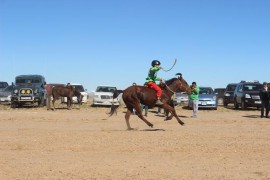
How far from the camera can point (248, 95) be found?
30625 mm

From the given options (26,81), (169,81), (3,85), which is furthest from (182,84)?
(3,85)

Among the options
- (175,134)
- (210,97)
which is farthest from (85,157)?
(210,97)

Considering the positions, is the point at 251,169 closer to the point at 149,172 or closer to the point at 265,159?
the point at 265,159

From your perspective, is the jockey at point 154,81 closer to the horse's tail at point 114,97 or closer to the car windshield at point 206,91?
the horse's tail at point 114,97

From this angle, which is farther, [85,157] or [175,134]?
[175,134]

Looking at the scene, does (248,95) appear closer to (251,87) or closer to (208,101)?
(251,87)

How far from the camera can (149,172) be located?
819 centimetres

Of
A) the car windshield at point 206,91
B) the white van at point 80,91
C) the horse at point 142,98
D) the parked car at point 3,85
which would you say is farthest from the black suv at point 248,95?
the parked car at point 3,85

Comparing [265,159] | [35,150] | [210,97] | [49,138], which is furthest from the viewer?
[210,97]

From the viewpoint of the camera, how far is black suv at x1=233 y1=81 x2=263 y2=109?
30.3 m

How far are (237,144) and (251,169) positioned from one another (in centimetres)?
347

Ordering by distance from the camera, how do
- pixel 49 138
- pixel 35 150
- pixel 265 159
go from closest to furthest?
pixel 265 159 < pixel 35 150 < pixel 49 138

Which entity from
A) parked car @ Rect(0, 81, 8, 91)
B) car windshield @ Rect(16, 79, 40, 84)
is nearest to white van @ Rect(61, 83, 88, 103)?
car windshield @ Rect(16, 79, 40, 84)

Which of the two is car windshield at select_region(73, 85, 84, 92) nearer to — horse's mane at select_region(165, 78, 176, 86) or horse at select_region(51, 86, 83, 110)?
horse at select_region(51, 86, 83, 110)
